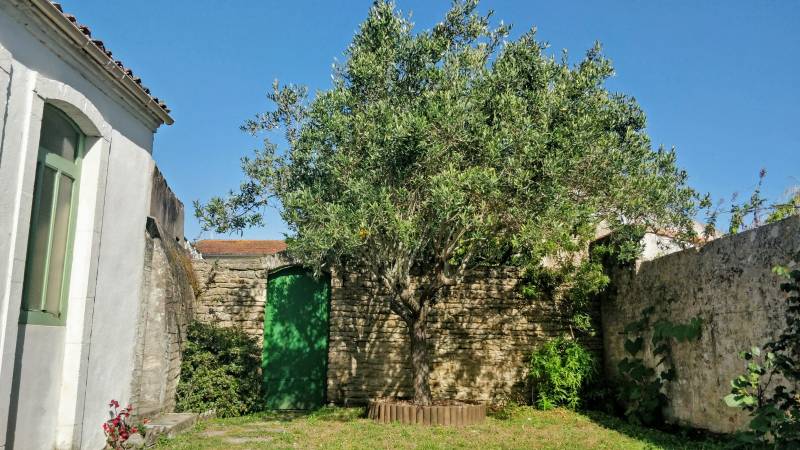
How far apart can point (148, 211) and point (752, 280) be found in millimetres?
8138

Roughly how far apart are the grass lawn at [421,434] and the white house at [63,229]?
5.67 feet

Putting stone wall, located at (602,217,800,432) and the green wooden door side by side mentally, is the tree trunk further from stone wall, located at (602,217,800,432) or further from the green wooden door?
stone wall, located at (602,217,800,432)

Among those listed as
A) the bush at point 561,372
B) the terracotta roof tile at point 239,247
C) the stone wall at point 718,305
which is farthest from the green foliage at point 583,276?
the terracotta roof tile at point 239,247

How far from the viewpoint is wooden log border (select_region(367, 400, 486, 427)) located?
32.2 ft

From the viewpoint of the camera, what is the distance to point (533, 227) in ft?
29.3

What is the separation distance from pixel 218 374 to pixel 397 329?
355cm

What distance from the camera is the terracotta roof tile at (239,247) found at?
89.2 feet

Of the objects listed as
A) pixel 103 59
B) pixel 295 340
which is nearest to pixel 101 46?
pixel 103 59

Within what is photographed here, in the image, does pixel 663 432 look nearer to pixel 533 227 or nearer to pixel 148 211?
pixel 533 227

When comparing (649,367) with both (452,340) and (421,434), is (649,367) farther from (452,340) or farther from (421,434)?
(421,434)

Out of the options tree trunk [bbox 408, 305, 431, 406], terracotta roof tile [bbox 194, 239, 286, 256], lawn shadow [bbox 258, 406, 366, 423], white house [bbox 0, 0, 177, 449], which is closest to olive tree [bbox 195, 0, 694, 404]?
tree trunk [bbox 408, 305, 431, 406]

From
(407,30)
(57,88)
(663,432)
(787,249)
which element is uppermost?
(407,30)

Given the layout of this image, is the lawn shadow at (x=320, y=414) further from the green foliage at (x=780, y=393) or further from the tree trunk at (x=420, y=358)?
the green foliage at (x=780, y=393)

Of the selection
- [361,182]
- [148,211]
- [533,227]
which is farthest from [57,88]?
[533,227]
